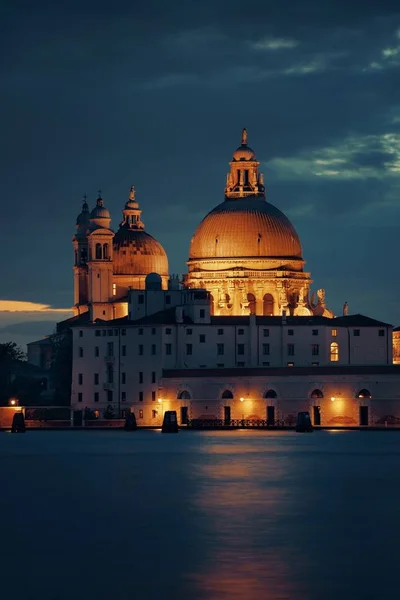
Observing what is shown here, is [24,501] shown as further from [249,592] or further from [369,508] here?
[249,592]

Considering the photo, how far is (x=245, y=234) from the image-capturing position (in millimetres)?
133625

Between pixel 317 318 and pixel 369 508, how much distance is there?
2590 inches

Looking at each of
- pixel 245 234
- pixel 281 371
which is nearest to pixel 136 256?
pixel 245 234

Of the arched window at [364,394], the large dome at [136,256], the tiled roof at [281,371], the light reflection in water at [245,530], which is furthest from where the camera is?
the large dome at [136,256]

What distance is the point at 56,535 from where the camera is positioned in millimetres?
45156

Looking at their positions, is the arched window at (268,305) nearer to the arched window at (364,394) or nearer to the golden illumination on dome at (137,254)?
the golden illumination on dome at (137,254)

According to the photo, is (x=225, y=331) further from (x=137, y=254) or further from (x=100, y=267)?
(x=137, y=254)

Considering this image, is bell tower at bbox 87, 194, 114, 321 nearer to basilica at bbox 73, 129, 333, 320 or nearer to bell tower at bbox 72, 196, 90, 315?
basilica at bbox 73, 129, 333, 320

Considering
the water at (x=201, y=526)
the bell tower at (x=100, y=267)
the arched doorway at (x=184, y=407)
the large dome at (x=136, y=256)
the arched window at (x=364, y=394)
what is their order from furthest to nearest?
the large dome at (x=136, y=256)
the bell tower at (x=100, y=267)
the arched doorway at (x=184, y=407)
the arched window at (x=364, y=394)
the water at (x=201, y=526)

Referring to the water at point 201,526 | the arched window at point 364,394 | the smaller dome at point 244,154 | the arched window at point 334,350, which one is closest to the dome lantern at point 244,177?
the smaller dome at point 244,154

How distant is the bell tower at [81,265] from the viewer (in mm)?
140750

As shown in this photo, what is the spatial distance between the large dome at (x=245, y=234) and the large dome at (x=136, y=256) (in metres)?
5.03

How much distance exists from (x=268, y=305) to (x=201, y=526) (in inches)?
3367

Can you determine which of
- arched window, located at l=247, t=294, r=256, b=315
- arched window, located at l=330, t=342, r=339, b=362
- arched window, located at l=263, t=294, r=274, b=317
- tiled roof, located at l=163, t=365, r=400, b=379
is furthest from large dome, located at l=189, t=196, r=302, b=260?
tiled roof, located at l=163, t=365, r=400, b=379
